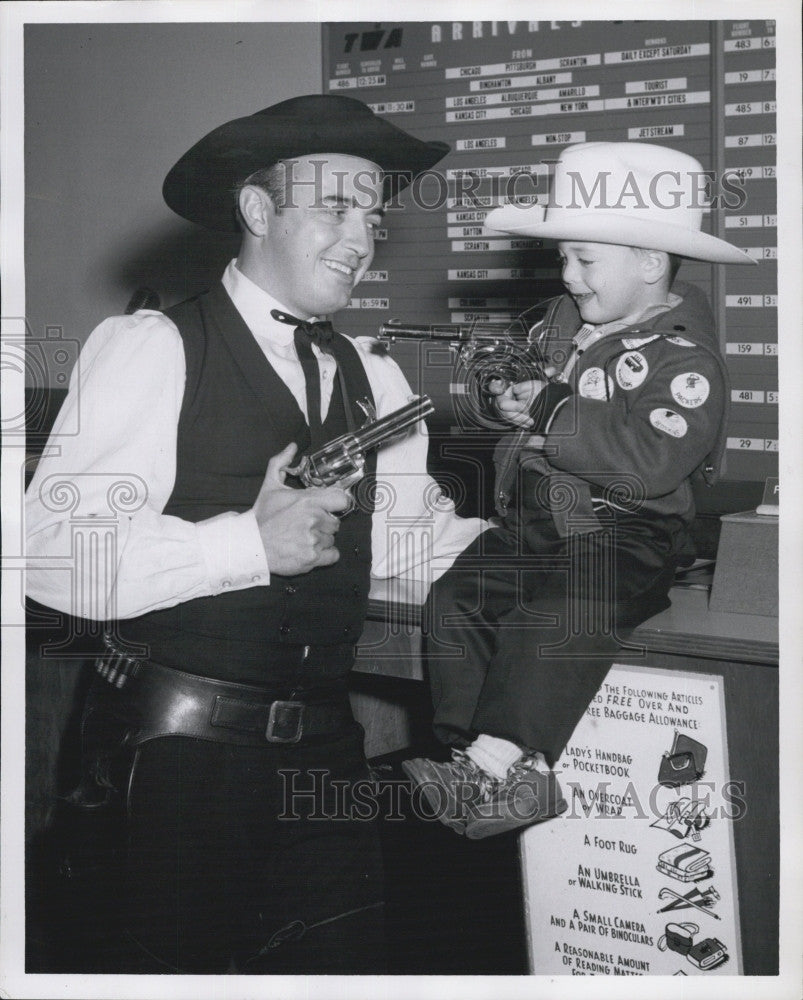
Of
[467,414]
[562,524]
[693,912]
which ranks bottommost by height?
[693,912]

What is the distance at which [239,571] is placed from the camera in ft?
4.51

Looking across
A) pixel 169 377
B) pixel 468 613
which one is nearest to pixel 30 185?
pixel 169 377

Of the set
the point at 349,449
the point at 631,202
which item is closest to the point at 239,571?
the point at 349,449

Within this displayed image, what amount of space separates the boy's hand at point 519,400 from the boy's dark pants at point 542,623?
17 centimetres

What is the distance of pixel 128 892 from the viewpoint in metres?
1.48

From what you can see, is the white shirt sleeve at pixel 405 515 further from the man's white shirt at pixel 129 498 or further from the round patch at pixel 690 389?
the round patch at pixel 690 389

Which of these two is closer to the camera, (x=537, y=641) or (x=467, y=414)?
(x=537, y=641)

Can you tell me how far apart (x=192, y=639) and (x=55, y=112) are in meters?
1.07

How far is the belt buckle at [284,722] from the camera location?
1446 mm

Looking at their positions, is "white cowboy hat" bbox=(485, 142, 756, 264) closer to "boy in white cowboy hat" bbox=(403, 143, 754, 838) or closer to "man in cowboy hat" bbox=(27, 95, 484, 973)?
"boy in white cowboy hat" bbox=(403, 143, 754, 838)

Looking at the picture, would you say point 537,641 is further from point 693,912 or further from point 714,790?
point 693,912

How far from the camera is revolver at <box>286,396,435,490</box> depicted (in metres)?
1.41

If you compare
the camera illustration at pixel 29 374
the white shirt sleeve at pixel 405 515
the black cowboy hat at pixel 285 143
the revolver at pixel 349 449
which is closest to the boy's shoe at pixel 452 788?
the white shirt sleeve at pixel 405 515

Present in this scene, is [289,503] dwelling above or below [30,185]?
below
